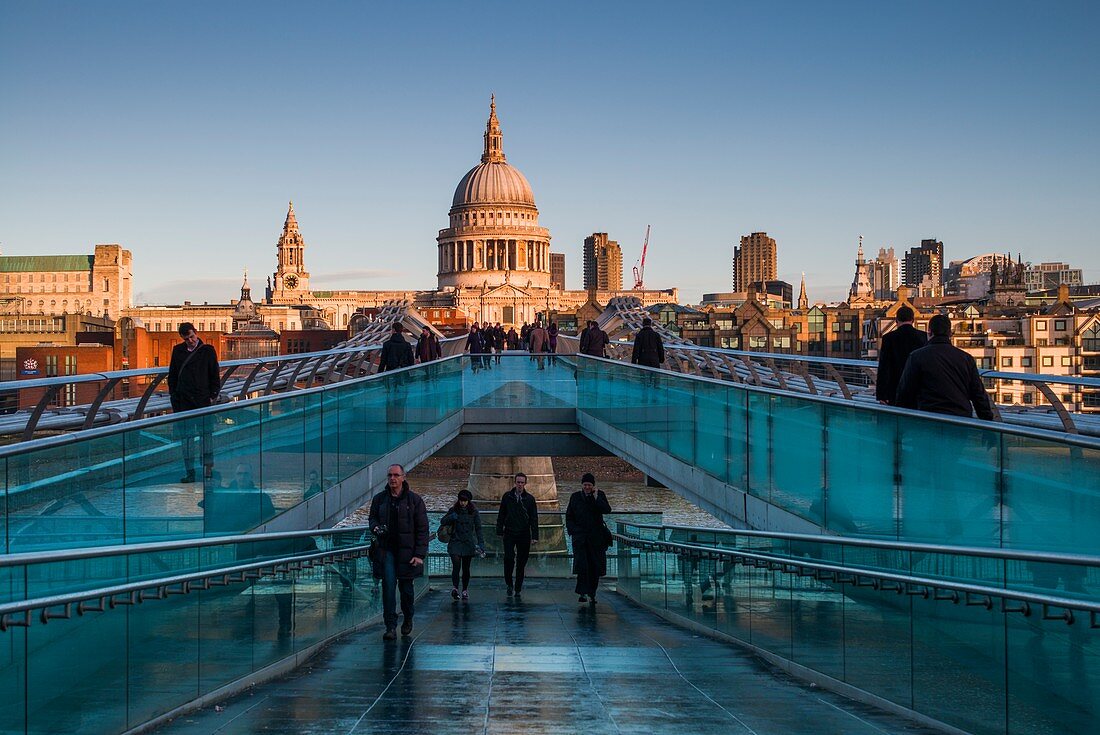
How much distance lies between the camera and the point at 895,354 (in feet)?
32.8

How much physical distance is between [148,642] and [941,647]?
400cm

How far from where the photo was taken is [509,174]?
616 feet

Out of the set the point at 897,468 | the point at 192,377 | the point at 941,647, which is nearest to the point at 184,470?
the point at 192,377

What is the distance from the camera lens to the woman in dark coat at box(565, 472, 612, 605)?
14773mm

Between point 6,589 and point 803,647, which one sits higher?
point 6,589

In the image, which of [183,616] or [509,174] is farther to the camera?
[509,174]

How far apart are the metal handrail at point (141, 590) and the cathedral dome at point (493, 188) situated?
17470 centimetres

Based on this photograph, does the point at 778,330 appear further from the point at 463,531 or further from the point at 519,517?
the point at 463,531

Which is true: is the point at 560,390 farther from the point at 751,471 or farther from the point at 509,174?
the point at 509,174

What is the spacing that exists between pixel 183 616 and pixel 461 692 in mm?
1722

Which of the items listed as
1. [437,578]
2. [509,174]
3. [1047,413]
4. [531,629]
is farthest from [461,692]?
[509,174]

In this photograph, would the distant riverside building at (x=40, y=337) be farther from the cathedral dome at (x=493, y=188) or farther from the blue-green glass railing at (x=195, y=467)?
the cathedral dome at (x=493, y=188)

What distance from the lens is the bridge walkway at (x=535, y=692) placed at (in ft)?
23.1

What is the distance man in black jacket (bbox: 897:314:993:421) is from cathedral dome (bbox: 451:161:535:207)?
175 meters
